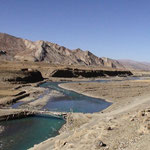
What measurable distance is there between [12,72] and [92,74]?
67063 mm

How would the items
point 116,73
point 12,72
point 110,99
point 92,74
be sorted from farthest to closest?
point 116,73 → point 92,74 → point 12,72 → point 110,99

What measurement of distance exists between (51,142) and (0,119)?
1588 cm

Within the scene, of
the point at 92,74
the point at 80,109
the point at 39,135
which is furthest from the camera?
the point at 92,74

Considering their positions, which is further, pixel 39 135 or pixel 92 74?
pixel 92 74

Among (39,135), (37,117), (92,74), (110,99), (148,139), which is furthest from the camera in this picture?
(92,74)

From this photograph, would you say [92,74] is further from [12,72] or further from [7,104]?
[7,104]

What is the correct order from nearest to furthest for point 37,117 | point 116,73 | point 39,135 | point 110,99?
point 39,135, point 37,117, point 110,99, point 116,73

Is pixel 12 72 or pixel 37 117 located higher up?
pixel 12 72

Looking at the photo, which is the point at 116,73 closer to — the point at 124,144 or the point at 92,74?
the point at 92,74

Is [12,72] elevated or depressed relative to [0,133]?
elevated

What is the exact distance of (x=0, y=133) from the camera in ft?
103

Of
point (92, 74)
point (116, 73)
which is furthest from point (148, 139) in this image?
point (116, 73)

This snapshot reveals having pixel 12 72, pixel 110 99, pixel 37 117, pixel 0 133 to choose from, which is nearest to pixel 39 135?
pixel 0 133

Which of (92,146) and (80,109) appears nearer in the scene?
(92,146)
